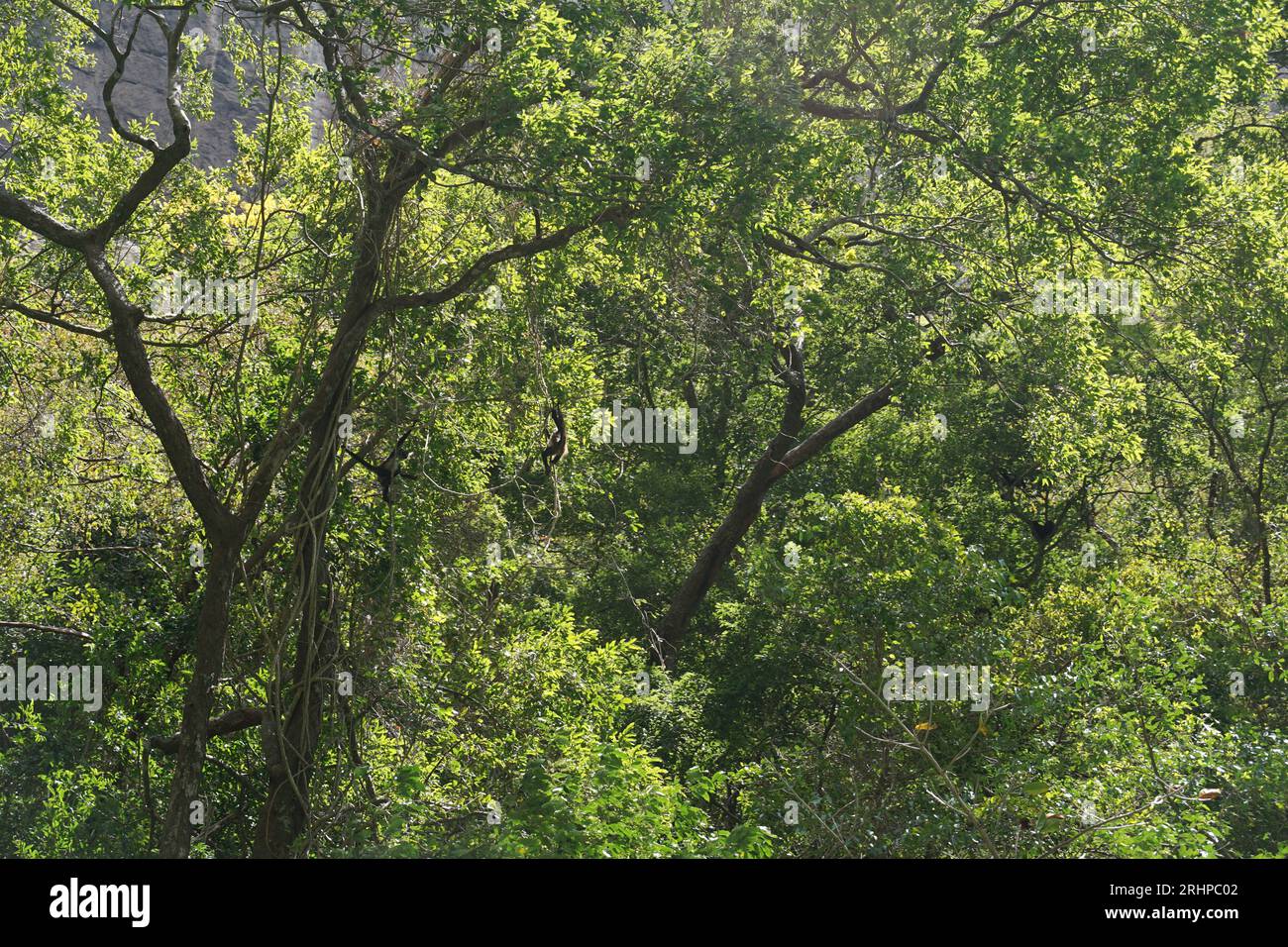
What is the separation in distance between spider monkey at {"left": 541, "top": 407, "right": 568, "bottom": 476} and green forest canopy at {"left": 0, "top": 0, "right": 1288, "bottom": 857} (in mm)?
87

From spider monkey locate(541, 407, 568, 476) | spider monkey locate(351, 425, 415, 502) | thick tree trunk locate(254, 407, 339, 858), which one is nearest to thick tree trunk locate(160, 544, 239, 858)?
thick tree trunk locate(254, 407, 339, 858)

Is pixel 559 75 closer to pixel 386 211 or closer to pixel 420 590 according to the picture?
pixel 386 211

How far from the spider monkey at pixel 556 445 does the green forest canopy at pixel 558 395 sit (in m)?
0.09

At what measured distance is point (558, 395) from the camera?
8.90 m

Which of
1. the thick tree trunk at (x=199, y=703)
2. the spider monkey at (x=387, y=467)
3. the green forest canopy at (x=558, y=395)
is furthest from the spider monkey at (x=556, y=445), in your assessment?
the thick tree trunk at (x=199, y=703)

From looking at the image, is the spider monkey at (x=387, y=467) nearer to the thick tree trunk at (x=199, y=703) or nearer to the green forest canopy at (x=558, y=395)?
the green forest canopy at (x=558, y=395)

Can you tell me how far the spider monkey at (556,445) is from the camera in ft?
27.4

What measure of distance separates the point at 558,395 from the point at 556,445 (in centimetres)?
36

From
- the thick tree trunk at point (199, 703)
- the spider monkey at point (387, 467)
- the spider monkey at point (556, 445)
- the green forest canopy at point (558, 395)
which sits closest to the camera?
the green forest canopy at point (558, 395)

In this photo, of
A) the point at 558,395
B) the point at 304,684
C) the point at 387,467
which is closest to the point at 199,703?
the point at 304,684

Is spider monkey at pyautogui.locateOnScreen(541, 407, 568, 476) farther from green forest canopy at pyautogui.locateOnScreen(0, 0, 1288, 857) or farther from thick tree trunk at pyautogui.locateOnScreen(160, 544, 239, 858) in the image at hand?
thick tree trunk at pyautogui.locateOnScreen(160, 544, 239, 858)

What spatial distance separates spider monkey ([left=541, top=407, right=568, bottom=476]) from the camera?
8344 millimetres

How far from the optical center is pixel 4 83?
8609mm
